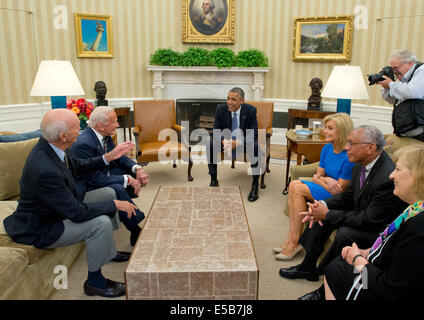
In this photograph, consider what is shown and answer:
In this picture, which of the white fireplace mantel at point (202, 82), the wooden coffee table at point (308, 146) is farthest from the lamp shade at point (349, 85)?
the white fireplace mantel at point (202, 82)

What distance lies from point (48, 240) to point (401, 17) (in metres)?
6.09

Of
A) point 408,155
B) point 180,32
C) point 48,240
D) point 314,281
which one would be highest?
point 180,32

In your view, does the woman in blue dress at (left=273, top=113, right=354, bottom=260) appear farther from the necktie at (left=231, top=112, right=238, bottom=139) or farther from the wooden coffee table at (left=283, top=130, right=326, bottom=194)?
the necktie at (left=231, top=112, right=238, bottom=139)

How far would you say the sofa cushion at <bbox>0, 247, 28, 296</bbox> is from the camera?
6.81 ft

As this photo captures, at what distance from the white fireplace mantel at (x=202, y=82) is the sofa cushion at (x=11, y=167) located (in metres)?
4.07

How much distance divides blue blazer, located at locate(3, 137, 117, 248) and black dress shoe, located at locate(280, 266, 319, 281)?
1.60 m

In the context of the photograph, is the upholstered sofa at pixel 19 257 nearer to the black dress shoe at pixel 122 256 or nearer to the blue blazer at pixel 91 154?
the black dress shoe at pixel 122 256

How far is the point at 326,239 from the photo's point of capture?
110 inches

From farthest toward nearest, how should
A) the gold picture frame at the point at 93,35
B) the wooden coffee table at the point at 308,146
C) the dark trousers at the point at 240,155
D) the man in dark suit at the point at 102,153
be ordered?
the gold picture frame at the point at 93,35
the dark trousers at the point at 240,155
the wooden coffee table at the point at 308,146
the man in dark suit at the point at 102,153

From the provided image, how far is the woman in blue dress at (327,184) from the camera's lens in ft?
10.1

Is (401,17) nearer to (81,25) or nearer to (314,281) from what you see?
(314,281)

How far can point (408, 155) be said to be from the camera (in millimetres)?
1699

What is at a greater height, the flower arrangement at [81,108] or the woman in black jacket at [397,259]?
the flower arrangement at [81,108]
